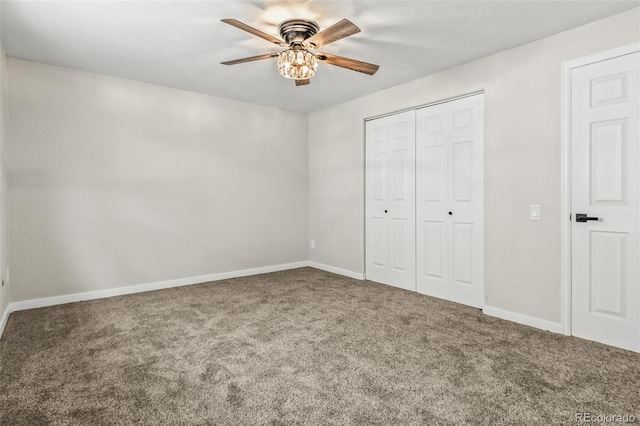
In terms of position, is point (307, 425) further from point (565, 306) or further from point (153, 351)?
point (565, 306)

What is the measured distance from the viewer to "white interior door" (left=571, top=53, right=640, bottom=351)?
259 centimetres

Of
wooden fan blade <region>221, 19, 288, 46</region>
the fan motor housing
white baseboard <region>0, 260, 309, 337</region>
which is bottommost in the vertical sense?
white baseboard <region>0, 260, 309, 337</region>

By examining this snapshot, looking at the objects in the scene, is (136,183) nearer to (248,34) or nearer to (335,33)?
(248,34)

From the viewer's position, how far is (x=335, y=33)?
2.45 m

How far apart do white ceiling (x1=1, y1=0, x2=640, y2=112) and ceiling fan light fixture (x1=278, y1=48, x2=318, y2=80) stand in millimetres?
275

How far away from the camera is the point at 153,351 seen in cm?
258

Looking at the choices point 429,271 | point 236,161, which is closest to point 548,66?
point 429,271

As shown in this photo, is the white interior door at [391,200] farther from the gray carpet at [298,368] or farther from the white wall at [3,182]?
the white wall at [3,182]

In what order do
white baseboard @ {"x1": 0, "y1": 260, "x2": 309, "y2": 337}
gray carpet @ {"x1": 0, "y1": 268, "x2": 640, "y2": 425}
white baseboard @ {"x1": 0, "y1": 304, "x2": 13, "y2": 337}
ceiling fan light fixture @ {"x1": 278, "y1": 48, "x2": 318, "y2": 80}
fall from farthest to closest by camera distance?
1. white baseboard @ {"x1": 0, "y1": 260, "x2": 309, "y2": 337}
2. white baseboard @ {"x1": 0, "y1": 304, "x2": 13, "y2": 337}
3. ceiling fan light fixture @ {"x1": 278, "y1": 48, "x2": 318, "y2": 80}
4. gray carpet @ {"x1": 0, "y1": 268, "x2": 640, "y2": 425}

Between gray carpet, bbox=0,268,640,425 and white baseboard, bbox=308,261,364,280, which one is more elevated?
white baseboard, bbox=308,261,364,280

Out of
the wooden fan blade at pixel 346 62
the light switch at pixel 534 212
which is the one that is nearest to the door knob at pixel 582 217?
the light switch at pixel 534 212

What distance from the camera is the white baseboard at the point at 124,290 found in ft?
11.6

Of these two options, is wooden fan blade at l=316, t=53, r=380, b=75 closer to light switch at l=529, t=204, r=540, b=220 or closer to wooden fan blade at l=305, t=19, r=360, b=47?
wooden fan blade at l=305, t=19, r=360, b=47

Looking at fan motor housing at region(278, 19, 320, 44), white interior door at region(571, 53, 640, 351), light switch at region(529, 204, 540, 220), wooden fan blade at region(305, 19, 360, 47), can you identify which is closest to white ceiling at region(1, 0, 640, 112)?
fan motor housing at region(278, 19, 320, 44)
